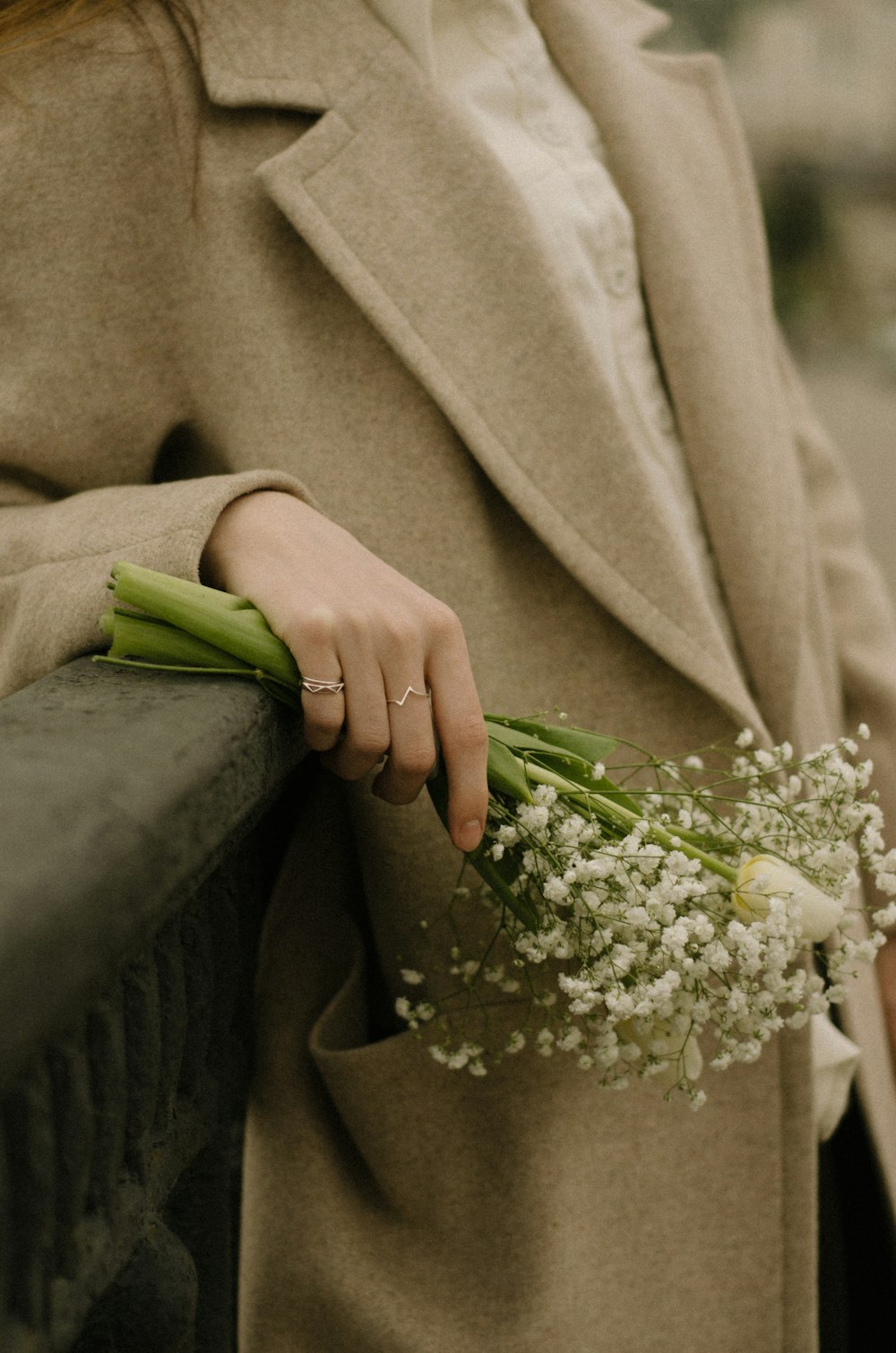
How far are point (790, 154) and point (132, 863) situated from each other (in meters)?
50.5

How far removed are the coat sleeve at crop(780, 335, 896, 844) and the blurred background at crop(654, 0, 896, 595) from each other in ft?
79.1

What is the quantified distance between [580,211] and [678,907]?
0.87 metres

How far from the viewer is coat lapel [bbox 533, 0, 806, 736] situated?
4.62 ft

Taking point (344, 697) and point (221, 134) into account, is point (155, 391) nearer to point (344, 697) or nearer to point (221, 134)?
point (221, 134)

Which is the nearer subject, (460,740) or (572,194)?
(460,740)

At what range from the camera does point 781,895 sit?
95 cm

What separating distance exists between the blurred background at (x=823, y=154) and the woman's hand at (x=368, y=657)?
25.2 m

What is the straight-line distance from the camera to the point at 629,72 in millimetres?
1547

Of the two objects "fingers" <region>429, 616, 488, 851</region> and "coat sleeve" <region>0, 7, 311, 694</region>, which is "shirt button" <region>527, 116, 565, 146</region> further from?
"fingers" <region>429, 616, 488, 851</region>

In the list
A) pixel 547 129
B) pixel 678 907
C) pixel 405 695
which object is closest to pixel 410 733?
pixel 405 695

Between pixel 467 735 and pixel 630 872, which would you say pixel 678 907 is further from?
pixel 467 735

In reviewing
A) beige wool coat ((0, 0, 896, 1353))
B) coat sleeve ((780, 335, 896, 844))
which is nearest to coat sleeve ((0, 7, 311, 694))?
beige wool coat ((0, 0, 896, 1353))

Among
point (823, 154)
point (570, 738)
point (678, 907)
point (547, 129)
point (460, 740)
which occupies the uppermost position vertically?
point (547, 129)

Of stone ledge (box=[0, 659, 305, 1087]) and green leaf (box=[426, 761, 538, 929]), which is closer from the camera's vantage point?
stone ledge (box=[0, 659, 305, 1087])
